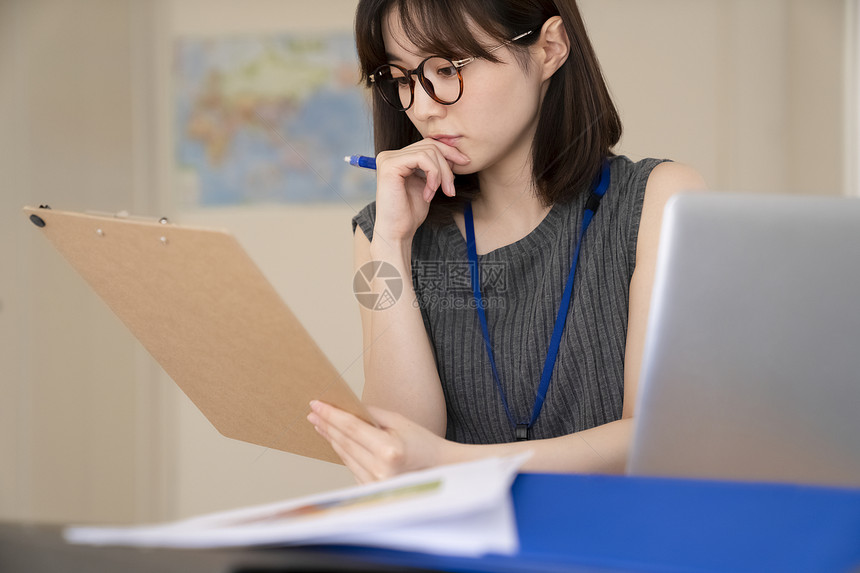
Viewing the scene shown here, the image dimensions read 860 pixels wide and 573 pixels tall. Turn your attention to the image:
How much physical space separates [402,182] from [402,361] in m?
0.27

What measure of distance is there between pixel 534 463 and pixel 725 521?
0.41 meters

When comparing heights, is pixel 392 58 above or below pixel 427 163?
above

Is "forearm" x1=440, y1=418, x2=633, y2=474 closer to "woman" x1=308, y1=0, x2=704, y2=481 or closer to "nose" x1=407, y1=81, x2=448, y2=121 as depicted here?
"woman" x1=308, y1=0, x2=704, y2=481

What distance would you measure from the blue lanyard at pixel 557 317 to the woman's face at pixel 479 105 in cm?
16

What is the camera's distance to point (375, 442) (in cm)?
70

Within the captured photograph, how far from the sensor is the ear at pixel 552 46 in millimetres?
1166

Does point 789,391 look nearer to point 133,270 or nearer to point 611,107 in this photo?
point 133,270

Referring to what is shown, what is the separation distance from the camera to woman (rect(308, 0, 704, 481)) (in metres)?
1.10

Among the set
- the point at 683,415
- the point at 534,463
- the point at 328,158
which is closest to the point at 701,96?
the point at 328,158

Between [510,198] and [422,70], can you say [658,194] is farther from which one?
[422,70]

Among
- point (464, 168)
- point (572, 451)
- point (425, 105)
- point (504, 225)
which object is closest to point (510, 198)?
point (504, 225)

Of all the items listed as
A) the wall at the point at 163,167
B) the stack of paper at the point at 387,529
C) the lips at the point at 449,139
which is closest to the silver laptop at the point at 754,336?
the stack of paper at the point at 387,529

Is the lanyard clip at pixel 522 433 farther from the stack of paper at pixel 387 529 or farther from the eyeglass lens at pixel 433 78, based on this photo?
the stack of paper at pixel 387 529

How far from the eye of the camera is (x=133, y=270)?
0.69 metres
